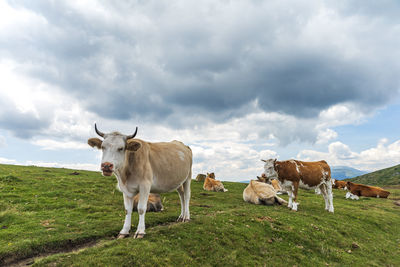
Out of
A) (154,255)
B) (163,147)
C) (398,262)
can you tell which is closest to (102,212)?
(163,147)

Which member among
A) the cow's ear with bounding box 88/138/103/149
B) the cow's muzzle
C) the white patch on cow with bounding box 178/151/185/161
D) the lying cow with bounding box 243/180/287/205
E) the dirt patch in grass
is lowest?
the dirt patch in grass

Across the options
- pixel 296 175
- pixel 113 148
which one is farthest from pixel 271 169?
pixel 113 148

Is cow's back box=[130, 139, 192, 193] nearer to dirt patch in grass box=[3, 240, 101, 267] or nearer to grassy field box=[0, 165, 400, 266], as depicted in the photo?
grassy field box=[0, 165, 400, 266]

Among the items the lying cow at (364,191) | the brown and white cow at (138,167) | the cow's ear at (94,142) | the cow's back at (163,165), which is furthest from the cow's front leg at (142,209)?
the lying cow at (364,191)

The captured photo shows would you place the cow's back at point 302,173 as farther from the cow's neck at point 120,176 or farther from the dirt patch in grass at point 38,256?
the dirt patch in grass at point 38,256

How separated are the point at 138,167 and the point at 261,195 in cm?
1082

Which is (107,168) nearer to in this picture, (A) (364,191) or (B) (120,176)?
(B) (120,176)

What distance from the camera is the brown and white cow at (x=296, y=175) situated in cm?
1427

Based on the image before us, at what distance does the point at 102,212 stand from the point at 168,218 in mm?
3150

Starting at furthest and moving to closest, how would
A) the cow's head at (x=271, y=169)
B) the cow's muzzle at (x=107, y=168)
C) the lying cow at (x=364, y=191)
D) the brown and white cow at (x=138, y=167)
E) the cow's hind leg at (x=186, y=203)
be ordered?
1. the lying cow at (x=364, y=191)
2. the cow's head at (x=271, y=169)
3. the cow's hind leg at (x=186, y=203)
4. the brown and white cow at (x=138, y=167)
5. the cow's muzzle at (x=107, y=168)

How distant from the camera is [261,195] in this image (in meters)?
15.6

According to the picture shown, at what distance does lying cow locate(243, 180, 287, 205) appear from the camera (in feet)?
50.0

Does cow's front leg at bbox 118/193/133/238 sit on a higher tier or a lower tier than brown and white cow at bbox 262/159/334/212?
lower

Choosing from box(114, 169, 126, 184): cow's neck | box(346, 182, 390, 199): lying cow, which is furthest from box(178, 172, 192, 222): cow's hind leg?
box(346, 182, 390, 199): lying cow
